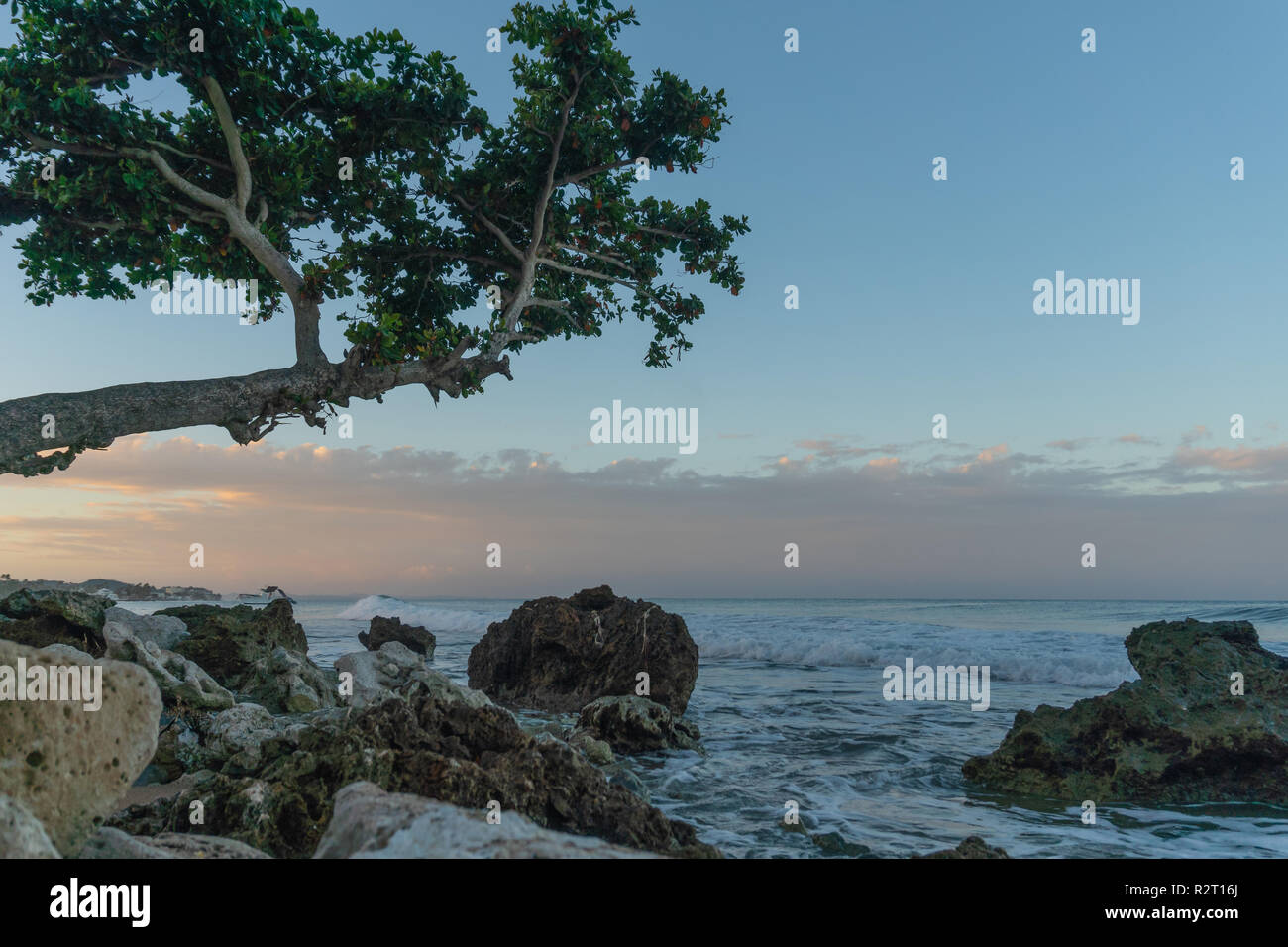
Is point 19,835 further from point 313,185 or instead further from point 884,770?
point 313,185

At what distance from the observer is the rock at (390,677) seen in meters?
11.5

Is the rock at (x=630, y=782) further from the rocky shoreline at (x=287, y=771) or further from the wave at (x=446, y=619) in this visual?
the wave at (x=446, y=619)

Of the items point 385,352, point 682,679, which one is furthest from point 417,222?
point 682,679

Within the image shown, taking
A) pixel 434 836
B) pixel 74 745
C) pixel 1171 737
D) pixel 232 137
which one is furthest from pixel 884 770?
pixel 232 137

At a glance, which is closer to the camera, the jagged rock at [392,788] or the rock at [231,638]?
the jagged rock at [392,788]

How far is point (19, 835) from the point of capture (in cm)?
328

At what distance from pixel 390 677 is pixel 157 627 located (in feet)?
13.7

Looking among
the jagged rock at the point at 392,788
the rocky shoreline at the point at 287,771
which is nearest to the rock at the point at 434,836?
the rocky shoreline at the point at 287,771

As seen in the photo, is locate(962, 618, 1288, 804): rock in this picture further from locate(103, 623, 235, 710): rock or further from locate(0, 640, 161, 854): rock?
locate(103, 623, 235, 710): rock

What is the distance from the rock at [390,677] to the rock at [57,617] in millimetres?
3805

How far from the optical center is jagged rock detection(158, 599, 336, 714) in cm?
A: 1209

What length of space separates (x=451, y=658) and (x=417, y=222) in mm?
16232

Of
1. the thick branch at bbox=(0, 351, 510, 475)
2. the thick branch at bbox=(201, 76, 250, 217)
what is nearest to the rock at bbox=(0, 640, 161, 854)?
the thick branch at bbox=(0, 351, 510, 475)

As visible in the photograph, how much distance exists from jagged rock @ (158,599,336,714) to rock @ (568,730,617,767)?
4.81m
